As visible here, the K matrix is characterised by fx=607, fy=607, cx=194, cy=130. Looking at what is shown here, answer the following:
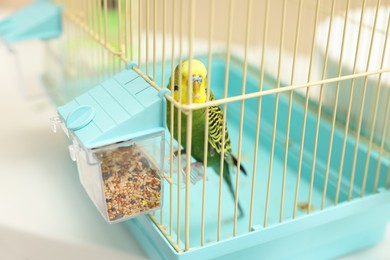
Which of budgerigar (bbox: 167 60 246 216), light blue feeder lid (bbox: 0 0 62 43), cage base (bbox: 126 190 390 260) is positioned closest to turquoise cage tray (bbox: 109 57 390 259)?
cage base (bbox: 126 190 390 260)

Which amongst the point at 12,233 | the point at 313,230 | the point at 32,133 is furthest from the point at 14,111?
the point at 313,230

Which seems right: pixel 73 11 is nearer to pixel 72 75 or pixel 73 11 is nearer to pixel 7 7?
pixel 72 75

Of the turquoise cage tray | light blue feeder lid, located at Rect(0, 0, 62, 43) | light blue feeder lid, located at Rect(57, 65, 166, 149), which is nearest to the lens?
light blue feeder lid, located at Rect(57, 65, 166, 149)

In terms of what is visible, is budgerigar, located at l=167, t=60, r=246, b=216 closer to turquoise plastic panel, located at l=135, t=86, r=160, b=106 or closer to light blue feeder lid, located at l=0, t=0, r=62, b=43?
turquoise plastic panel, located at l=135, t=86, r=160, b=106

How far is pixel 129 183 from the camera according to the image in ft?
2.52

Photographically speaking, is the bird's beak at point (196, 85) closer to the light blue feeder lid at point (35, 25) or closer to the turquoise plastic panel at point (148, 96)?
the turquoise plastic panel at point (148, 96)

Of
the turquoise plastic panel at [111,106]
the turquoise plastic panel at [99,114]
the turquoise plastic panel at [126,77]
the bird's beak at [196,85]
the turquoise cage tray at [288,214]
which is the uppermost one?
the bird's beak at [196,85]

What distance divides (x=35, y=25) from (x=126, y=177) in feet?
1.71

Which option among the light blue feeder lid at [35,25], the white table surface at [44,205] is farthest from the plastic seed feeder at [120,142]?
the light blue feeder lid at [35,25]

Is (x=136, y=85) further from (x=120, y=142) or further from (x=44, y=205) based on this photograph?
(x=44, y=205)

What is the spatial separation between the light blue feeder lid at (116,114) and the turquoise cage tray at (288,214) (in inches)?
6.3

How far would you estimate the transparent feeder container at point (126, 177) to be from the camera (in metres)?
0.74

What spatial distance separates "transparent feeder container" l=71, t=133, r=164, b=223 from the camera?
0.74 metres

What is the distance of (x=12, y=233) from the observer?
91 centimetres
